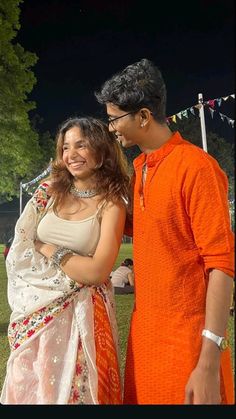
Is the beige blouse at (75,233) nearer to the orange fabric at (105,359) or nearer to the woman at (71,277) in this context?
the woman at (71,277)

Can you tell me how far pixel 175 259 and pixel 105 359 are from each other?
0.43 metres

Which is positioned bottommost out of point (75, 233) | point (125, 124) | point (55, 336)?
point (55, 336)

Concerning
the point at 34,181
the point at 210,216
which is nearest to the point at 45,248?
the point at 210,216

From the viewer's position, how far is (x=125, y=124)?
142 centimetres

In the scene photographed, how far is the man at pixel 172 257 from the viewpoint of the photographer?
124 cm

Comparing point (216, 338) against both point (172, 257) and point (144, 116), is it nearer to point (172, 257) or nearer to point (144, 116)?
point (172, 257)

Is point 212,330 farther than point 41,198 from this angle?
No

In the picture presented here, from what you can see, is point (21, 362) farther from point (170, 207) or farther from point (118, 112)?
point (118, 112)

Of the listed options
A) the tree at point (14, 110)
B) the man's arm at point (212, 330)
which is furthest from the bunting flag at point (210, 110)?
the man's arm at point (212, 330)

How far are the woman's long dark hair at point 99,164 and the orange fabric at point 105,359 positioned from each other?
34 cm

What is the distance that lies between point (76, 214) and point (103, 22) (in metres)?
1.07

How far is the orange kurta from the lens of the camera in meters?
1.24

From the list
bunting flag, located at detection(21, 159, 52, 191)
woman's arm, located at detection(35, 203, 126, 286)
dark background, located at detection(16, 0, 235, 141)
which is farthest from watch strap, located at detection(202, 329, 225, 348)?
bunting flag, located at detection(21, 159, 52, 191)

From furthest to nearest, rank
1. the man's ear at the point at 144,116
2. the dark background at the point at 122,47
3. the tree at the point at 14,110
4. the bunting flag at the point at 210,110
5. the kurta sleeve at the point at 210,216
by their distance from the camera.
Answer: the tree at the point at 14,110
the bunting flag at the point at 210,110
the dark background at the point at 122,47
the man's ear at the point at 144,116
the kurta sleeve at the point at 210,216
